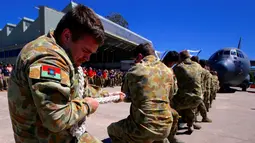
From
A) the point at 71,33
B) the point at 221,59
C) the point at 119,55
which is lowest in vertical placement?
the point at 71,33

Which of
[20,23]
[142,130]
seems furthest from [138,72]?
[20,23]

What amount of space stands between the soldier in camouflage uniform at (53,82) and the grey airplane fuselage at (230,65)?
46.6ft

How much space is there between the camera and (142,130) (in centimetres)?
263

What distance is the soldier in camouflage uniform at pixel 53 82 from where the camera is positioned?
115cm

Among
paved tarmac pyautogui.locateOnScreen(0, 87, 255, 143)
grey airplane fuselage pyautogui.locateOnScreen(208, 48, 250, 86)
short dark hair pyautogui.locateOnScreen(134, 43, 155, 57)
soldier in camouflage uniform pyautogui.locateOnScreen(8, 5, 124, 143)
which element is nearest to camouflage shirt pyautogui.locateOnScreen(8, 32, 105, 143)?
soldier in camouflage uniform pyautogui.locateOnScreen(8, 5, 124, 143)

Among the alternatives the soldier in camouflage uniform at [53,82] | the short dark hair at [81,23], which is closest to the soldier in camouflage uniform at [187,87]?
the soldier in camouflage uniform at [53,82]

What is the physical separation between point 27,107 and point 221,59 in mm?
15377

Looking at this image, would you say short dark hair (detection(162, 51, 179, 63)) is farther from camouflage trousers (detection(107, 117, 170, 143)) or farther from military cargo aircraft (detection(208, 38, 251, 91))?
military cargo aircraft (detection(208, 38, 251, 91))

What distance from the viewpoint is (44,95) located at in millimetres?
1130

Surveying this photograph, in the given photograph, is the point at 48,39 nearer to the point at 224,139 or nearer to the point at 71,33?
the point at 71,33

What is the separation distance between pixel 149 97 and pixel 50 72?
1.70m

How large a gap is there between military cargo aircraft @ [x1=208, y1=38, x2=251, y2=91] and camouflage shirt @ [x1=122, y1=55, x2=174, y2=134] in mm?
12641

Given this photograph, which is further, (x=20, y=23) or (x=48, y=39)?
(x=20, y=23)

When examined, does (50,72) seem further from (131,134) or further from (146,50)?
(146,50)
